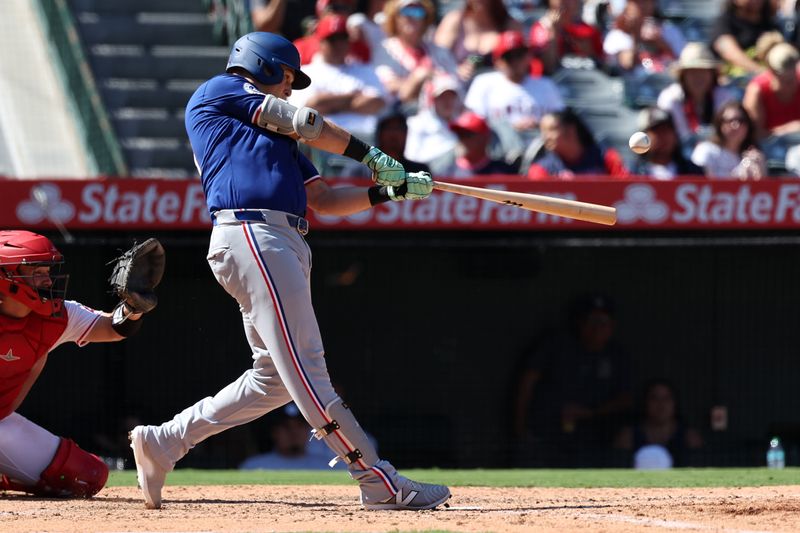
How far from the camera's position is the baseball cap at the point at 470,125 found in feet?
30.7

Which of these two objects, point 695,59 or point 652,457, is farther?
point 695,59

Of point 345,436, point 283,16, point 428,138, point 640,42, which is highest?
point 283,16

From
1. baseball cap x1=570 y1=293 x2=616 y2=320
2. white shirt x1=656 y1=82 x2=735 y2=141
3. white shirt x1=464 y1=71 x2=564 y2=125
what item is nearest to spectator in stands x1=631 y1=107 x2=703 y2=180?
white shirt x1=656 y1=82 x2=735 y2=141

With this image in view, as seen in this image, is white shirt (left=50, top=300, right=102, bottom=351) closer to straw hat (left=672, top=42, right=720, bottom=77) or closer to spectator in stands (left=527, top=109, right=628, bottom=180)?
spectator in stands (left=527, top=109, right=628, bottom=180)

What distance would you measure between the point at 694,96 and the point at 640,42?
1123 millimetres

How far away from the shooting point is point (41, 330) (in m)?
5.38

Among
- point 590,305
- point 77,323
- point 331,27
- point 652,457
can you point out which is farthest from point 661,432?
point 77,323

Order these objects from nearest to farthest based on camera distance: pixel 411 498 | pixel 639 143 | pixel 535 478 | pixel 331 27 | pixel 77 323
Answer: pixel 411 498 < pixel 77 323 < pixel 639 143 < pixel 535 478 < pixel 331 27

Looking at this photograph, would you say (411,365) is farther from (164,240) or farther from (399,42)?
(399,42)

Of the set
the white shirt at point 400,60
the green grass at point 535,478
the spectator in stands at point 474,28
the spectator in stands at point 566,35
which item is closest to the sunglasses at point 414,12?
the white shirt at point 400,60

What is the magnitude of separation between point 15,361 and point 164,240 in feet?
10.2

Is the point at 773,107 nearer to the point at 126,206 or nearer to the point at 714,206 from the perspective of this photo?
the point at 714,206

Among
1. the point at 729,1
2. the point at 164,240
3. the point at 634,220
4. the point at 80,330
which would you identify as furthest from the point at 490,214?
the point at 729,1

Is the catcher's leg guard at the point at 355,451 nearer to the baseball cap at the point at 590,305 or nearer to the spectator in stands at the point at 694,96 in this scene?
the baseball cap at the point at 590,305
